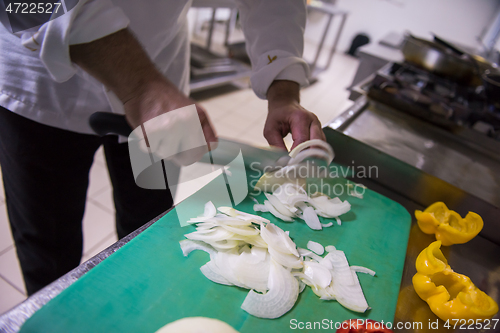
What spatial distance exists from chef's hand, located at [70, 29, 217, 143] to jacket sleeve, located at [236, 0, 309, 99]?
0.36 metres

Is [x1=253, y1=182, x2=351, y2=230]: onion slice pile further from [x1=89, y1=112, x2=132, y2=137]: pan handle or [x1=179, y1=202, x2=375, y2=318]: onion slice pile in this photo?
[x1=89, y1=112, x2=132, y2=137]: pan handle

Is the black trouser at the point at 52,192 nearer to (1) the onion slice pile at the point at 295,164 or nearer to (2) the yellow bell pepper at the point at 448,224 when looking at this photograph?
(1) the onion slice pile at the point at 295,164

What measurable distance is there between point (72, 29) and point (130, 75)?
105mm

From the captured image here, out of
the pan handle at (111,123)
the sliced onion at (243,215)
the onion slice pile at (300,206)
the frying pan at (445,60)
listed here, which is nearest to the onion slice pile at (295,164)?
the onion slice pile at (300,206)

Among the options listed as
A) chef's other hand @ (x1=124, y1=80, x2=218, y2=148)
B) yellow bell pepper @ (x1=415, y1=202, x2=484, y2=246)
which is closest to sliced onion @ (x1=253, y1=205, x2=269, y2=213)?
chef's other hand @ (x1=124, y1=80, x2=218, y2=148)

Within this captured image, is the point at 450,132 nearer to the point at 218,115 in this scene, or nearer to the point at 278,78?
the point at 278,78

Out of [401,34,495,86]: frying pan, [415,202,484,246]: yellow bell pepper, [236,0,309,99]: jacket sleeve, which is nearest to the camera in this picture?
[415,202,484,246]: yellow bell pepper

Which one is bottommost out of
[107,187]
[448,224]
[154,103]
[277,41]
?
[107,187]

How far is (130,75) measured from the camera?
1.59 feet

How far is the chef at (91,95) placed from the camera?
480 millimetres

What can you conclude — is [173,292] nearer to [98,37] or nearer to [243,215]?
[243,215]

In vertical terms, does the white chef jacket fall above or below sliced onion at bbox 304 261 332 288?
above

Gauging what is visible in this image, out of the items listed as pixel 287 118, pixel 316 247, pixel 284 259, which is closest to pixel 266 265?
pixel 284 259

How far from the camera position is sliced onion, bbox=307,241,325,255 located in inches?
24.2
